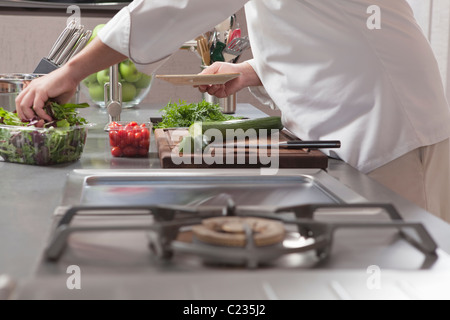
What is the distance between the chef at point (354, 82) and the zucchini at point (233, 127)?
0.06 m

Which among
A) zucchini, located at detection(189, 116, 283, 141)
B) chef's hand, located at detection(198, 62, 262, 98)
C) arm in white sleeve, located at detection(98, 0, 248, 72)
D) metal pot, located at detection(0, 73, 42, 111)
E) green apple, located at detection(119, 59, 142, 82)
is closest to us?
arm in white sleeve, located at detection(98, 0, 248, 72)

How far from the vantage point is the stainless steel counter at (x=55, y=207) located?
555mm

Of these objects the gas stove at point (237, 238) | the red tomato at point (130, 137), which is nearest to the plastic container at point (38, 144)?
the red tomato at point (130, 137)

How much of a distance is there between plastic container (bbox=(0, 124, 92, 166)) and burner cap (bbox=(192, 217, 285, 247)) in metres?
0.59

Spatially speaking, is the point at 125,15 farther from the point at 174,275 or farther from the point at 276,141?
the point at 174,275

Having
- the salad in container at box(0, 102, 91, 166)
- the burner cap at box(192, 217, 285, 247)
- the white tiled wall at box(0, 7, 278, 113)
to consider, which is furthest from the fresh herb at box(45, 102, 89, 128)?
the white tiled wall at box(0, 7, 278, 113)

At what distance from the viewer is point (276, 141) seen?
1.28 m

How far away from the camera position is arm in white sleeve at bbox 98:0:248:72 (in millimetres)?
1135

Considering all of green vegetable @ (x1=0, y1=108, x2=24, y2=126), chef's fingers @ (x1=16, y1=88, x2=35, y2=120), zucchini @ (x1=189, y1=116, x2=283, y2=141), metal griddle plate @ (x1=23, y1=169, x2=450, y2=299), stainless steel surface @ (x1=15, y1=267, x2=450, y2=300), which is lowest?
stainless steel surface @ (x1=15, y1=267, x2=450, y2=300)

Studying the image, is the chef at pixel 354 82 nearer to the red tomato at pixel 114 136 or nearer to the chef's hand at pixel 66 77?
the chef's hand at pixel 66 77

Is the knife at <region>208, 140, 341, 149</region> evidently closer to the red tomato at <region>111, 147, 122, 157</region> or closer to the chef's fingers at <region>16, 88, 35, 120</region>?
the red tomato at <region>111, 147, 122, 157</region>

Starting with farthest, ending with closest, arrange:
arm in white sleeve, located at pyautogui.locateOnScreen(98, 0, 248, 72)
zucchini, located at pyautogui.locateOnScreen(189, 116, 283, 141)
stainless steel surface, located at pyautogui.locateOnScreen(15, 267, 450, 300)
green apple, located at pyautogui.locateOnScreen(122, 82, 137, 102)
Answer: green apple, located at pyautogui.locateOnScreen(122, 82, 137, 102) < zucchini, located at pyautogui.locateOnScreen(189, 116, 283, 141) < arm in white sleeve, located at pyautogui.locateOnScreen(98, 0, 248, 72) < stainless steel surface, located at pyautogui.locateOnScreen(15, 267, 450, 300)

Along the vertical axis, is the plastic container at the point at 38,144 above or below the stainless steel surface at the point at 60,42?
below

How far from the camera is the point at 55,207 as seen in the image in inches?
33.5
